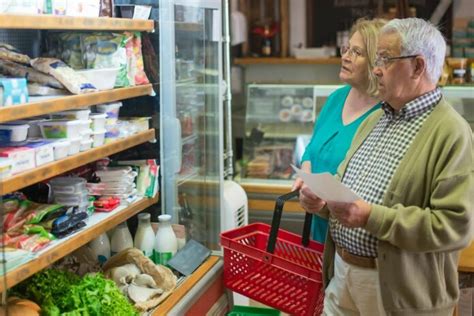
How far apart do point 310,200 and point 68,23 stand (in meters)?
1.14

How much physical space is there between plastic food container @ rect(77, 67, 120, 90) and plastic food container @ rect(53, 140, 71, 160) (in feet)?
1.08

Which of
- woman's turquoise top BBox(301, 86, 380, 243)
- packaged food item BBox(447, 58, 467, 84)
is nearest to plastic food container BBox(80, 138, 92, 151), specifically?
woman's turquoise top BBox(301, 86, 380, 243)

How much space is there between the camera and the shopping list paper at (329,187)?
7.31ft

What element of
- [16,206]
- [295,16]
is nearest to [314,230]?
[16,206]

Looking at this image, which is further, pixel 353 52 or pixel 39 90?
pixel 353 52

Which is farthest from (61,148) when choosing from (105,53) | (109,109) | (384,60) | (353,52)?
(353,52)

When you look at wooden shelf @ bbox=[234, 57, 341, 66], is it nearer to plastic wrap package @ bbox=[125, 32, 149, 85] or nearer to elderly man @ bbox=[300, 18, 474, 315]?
plastic wrap package @ bbox=[125, 32, 149, 85]

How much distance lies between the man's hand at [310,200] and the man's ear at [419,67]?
600mm

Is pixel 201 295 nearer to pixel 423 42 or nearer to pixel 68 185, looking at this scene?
pixel 68 185

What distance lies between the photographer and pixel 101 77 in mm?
2818

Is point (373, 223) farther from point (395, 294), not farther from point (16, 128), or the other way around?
point (16, 128)

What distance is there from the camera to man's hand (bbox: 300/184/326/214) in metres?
2.66

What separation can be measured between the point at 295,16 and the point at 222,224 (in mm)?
3234

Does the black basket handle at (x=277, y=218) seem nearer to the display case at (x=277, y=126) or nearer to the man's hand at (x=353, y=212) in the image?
the man's hand at (x=353, y=212)
